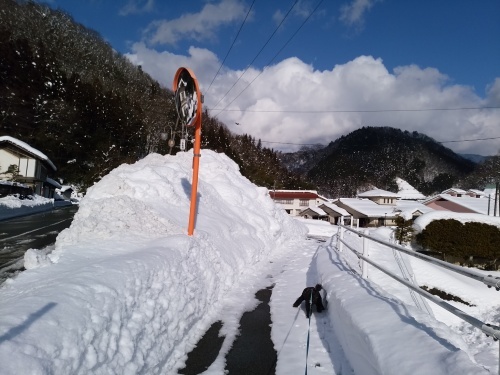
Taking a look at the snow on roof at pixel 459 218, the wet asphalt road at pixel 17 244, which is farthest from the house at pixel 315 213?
the wet asphalt road at pixel 17 244

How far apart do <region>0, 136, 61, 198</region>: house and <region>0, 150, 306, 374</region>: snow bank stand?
2890 cm

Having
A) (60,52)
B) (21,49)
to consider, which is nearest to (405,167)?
(60,52)

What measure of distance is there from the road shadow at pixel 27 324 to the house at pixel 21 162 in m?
34.5

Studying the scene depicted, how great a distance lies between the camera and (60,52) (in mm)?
64938

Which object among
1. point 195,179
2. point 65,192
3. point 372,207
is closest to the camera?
point 195,179

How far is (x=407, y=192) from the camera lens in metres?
116

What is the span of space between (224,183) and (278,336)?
1035 centimetres

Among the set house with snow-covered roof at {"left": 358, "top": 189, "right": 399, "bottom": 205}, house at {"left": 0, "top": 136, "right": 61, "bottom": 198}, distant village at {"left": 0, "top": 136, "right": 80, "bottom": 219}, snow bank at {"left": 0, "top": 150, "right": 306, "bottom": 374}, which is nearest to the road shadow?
snow bank at {"left": 0, "top": 150, "right": 306, "bottom": 374}

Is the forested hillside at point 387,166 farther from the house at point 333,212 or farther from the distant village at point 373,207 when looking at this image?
the house at point 333,212

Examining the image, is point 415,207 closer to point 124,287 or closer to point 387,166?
point 124,287

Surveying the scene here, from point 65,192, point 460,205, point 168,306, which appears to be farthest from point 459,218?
point 65,192

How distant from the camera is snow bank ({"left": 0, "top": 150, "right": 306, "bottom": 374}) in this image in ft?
8.34

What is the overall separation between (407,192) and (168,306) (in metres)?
126

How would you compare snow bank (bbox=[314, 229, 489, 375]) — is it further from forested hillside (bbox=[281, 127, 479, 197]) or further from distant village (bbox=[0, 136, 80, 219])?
forested hillside (bbox=[281, 127, 479, 197])
